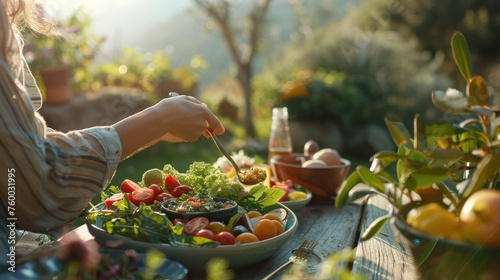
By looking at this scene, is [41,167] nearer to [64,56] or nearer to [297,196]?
[297,196]

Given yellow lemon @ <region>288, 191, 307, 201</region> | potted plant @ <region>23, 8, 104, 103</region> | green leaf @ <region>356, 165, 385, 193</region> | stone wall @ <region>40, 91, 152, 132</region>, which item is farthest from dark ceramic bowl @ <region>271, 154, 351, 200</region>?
stone wall @ <region>40, 91, 152, 132</region>

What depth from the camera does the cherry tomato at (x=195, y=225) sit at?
1280 mm

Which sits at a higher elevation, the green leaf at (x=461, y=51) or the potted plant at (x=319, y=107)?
the green leaf at (x=461, y=51)

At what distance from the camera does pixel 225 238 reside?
1260 mm

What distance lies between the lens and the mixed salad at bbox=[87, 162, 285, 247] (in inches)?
48.9

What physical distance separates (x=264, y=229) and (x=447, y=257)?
509 millimetres

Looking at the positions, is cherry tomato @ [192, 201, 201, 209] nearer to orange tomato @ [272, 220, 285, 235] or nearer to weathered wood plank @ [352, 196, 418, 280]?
orange tomato @ [272, 220, 285, 235]

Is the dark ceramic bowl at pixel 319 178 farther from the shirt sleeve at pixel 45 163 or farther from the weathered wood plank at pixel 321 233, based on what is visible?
the shirt sleeve at pixel 45 163

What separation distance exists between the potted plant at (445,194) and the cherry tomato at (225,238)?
1.01ft

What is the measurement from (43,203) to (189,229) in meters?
0.33

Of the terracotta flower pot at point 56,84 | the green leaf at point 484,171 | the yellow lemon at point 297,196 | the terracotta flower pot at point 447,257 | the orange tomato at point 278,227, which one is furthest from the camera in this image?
the terracotta flower pot at point 56,84

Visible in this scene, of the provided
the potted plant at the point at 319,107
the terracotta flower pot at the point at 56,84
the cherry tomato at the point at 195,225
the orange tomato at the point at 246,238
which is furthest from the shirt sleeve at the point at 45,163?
the potted plant at the point at 319,107

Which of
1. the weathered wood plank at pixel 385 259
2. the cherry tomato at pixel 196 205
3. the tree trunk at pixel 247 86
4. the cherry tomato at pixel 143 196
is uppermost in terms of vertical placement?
the cherry tomato at pixel 196 205

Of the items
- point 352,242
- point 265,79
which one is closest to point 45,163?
point 352,242
